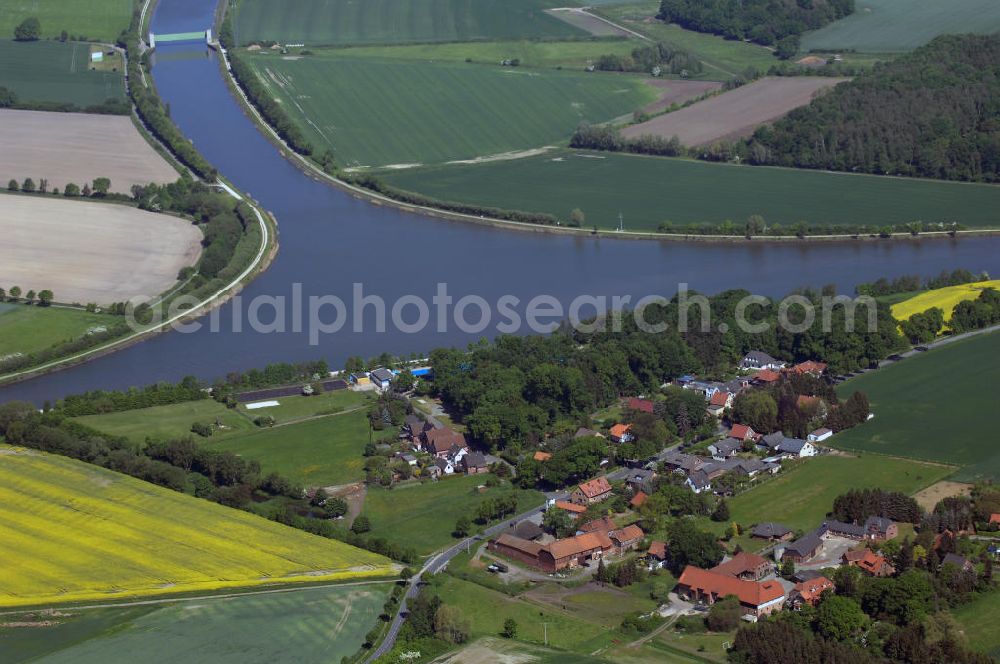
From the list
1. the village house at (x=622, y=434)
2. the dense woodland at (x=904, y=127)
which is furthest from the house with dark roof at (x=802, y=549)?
the dense woodland at (x=904, y=127)

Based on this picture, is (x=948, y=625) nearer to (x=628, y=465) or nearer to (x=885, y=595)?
(x=885, y=595)

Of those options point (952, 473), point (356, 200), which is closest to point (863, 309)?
point (952, 473)

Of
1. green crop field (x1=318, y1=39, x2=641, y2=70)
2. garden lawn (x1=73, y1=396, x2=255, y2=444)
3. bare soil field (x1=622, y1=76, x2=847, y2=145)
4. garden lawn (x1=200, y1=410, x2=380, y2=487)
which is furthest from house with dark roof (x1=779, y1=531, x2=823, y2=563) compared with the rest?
green crop field (x1=318, y1=39, x2=641, y2=70)

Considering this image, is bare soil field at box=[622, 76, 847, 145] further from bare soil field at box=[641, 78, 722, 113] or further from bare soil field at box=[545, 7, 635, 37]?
bare soil field at box=[545, 7, 635, 37]

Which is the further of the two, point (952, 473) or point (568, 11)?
point (568, 11)

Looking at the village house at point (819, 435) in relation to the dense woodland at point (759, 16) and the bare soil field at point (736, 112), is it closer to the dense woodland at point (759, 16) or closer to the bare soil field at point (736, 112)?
the bare soil field at point (736, 112)

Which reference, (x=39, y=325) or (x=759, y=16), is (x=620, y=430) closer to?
(x=39, y=325)
